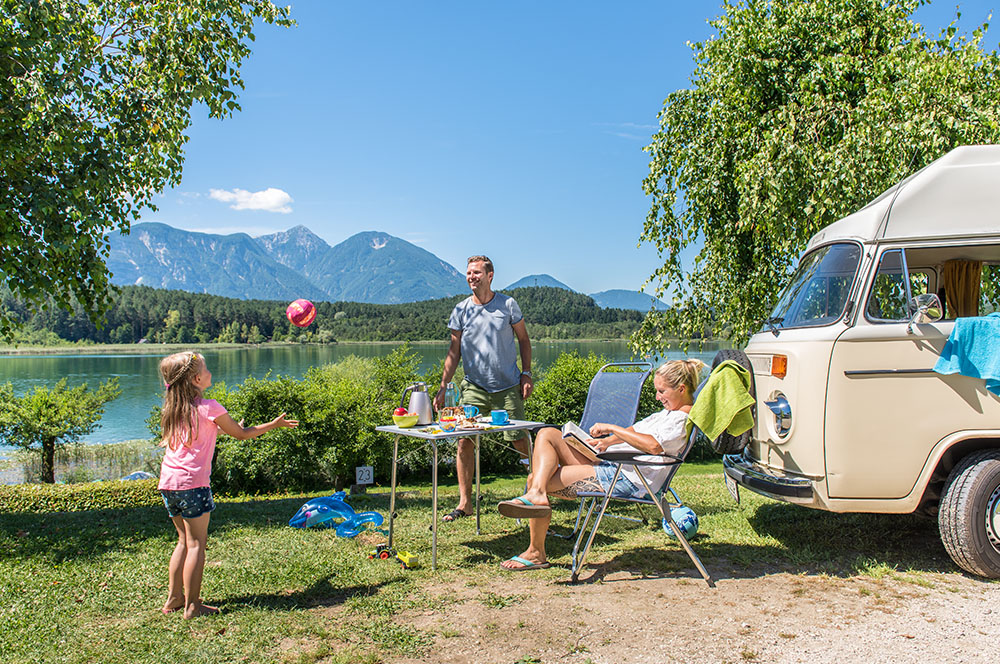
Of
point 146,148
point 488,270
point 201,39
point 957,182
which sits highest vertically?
point 201,39

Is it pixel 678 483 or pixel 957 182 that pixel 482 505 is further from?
pixel 957 182

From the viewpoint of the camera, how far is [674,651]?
3053 millimetres

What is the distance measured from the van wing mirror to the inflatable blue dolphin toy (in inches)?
154

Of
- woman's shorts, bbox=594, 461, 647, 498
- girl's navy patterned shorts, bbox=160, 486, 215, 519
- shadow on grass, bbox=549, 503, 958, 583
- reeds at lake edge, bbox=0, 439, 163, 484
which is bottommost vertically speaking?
reeds at lake edge, bbox=0, 439, 163, 484

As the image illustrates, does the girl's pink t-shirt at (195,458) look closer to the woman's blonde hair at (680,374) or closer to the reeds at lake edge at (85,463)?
the woman's blonde hair at (680,374)

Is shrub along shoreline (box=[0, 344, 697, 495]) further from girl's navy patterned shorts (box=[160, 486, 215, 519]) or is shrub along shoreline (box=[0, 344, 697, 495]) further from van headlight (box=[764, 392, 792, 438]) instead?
van headlight (box=[764, 392, 792, 438])

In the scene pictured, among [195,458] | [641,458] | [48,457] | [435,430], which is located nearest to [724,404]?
[641,458]

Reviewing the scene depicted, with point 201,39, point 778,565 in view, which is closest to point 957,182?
point 778,565

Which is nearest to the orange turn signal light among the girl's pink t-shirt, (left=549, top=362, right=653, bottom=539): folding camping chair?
(left=549, top=362, right=653, bottom=539): folding camping chair

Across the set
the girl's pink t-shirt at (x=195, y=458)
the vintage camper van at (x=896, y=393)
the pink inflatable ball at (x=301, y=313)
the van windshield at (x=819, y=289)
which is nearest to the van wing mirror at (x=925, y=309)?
the vintage camper van at (x=896, y=393)

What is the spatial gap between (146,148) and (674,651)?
6.48 metres

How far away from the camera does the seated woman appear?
4141 mm

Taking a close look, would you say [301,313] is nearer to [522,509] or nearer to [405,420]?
[405,420]

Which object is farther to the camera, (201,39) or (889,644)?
(201,39)
